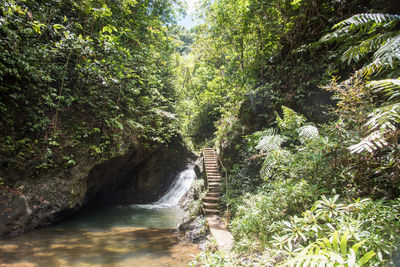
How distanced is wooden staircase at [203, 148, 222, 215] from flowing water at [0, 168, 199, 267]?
1422 mm

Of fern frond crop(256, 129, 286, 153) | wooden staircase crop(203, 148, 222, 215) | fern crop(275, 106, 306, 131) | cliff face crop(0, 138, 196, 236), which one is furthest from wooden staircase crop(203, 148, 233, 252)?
cliff face crop(0, 138, 196, 236)

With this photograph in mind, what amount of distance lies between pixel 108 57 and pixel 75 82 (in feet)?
4.81

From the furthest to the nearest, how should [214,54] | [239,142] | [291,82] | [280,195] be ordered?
[214,54], [239,142], [291,82], [280,195]

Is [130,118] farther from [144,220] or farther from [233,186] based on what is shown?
[233,186]

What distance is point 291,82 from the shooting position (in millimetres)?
7824

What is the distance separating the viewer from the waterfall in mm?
11727

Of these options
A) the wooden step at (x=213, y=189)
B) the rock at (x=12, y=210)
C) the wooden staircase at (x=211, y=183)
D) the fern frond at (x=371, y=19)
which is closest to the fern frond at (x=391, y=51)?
the fern frond at (x=371, y=19)

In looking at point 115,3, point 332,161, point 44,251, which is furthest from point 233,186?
point 115,3

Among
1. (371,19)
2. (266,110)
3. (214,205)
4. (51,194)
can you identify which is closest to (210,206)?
(214,205)

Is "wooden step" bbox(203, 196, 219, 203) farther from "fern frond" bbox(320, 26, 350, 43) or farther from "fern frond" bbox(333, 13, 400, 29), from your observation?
"fern frond" bbox(333, 13, 400, 29)

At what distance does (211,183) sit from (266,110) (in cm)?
364

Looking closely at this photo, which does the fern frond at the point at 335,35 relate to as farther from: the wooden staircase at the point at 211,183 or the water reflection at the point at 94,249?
the water reflection at the point at 94,249

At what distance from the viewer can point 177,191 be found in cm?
1245

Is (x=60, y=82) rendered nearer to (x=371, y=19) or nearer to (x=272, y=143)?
(x=272, y=143)
